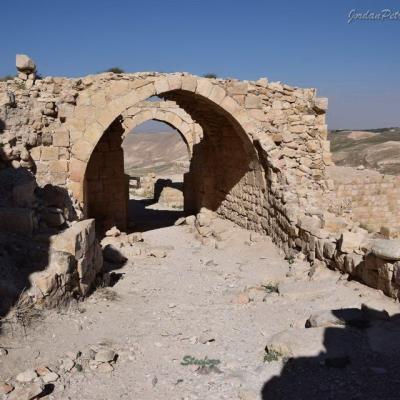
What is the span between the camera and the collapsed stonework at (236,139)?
6934 millimetres

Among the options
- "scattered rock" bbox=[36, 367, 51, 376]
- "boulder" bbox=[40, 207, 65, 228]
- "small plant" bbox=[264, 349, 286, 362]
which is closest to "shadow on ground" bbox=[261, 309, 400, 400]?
"small plant" bbox=[264, 349, 286, 362]

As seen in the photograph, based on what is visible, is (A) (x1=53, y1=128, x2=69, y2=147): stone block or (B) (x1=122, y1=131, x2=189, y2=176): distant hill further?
(B) (x1=122, y1=131, x2=189, y2=176): distant hill

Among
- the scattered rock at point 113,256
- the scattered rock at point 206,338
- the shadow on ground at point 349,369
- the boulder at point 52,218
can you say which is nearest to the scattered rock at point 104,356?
the scattered rock at point 206,338

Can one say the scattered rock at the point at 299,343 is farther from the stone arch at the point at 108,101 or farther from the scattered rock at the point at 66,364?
the stone arch at the point at 108,101

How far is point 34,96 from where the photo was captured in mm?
7543

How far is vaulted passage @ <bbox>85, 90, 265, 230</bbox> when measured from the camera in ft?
29.8

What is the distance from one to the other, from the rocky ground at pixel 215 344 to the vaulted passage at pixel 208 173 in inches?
125

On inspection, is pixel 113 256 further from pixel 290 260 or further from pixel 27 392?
pixel 27 392

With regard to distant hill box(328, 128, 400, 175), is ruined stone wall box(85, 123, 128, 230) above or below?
below

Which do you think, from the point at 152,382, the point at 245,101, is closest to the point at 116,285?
the point at 152,382

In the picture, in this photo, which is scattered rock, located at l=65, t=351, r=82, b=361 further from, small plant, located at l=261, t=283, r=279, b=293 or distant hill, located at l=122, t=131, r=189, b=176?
distant hill, located at l=122, t=131, r=189, b=176

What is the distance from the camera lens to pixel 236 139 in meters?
9.58

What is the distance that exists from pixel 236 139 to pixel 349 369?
6.64 m

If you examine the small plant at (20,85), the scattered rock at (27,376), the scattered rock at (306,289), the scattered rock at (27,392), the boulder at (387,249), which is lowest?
the scattered rock at (27,392)
